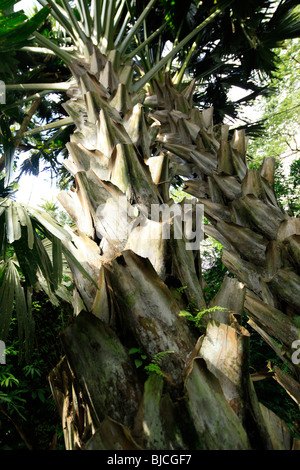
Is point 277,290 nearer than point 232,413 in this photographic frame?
No

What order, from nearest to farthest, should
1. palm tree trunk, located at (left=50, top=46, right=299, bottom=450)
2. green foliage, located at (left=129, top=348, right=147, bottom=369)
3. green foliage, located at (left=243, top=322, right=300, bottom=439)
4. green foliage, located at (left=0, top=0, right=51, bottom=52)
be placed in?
palm tree trunk, located at (left=50, top=46, right=299, bottom=450), green foliage, located at (left=129, top=348, right=147, bottom=369), green foliage, located at (left=0, top=0, right=51, bottom=52), green foliage, located at (left=243, top=322, right=300, bottom=439)

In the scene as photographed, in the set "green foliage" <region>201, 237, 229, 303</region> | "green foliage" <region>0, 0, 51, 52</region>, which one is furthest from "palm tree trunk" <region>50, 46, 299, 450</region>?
"green foliage" <region>201, 237, 229, 303</region>

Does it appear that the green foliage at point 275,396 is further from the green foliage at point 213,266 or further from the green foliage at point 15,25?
the green foliage at point 15,25

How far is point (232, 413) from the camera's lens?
69cm

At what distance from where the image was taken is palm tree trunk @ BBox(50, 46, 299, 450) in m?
0.69

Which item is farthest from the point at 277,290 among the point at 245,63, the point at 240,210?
the point at 245,63

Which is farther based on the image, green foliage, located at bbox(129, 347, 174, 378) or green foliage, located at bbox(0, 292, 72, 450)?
green foliage, located at bbox(0, 292, 72, 450)

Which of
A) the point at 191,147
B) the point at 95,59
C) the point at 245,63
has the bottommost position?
the point at 191,147

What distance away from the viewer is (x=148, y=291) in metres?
0.91

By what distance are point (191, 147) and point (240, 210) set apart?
0.94 meters

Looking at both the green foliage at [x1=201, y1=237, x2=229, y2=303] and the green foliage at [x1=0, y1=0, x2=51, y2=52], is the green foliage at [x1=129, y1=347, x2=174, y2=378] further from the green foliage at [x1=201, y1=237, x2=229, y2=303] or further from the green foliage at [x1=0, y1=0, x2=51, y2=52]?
the green foliage at [x1=201, y1=237, x2=229, y2=303]

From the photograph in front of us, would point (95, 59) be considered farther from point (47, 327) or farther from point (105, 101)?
point (47, 327)

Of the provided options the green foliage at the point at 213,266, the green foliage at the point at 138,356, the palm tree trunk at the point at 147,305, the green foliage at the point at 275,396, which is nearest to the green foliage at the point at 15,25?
the palm tree trunk at the point at 147,305
